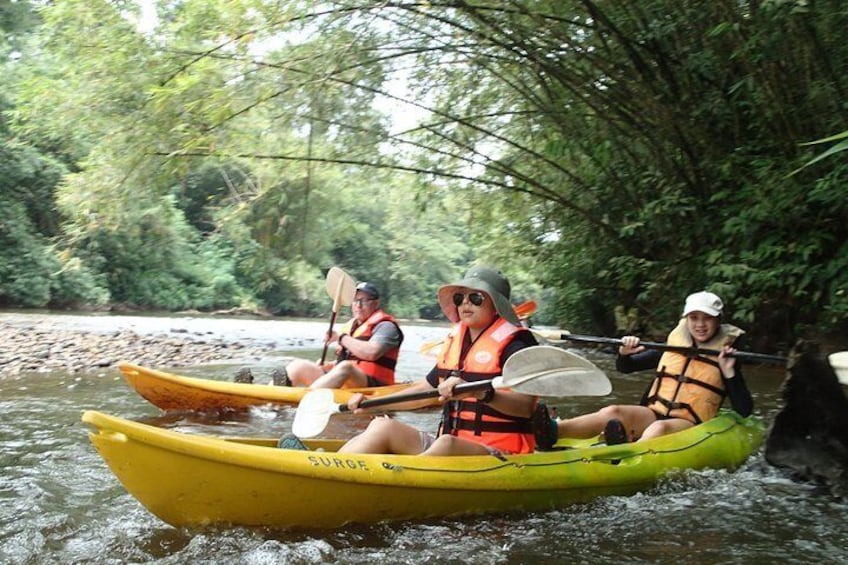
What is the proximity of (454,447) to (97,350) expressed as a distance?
6816 millimetres

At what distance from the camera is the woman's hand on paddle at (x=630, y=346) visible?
4090mm

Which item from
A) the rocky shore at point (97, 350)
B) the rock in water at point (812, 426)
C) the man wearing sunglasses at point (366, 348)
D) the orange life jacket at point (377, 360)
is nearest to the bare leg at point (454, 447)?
the rock in water at point (812, 426)

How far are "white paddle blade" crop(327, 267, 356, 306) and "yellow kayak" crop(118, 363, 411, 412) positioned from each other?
1.21 m

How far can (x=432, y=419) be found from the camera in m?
5.61

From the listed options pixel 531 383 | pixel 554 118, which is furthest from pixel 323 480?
pixel 554 118

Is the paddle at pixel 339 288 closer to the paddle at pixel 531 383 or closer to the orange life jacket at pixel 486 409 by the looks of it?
the paddle at pixel 531 383

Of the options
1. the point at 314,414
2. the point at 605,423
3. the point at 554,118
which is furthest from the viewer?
the point at 554,118

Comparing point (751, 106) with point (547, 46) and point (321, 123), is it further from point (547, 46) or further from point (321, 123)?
point (321, 123)

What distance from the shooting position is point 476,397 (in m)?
3.03

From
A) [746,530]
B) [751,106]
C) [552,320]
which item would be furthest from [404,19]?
[552,320]

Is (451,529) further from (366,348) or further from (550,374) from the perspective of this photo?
(366,348)

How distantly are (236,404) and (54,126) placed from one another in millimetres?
3778

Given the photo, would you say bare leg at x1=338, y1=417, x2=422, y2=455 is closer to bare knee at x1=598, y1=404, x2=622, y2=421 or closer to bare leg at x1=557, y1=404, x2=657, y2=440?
bare leg at x1=557, y1=404, x2=657, y2=440

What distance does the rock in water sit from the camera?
12.0ft
